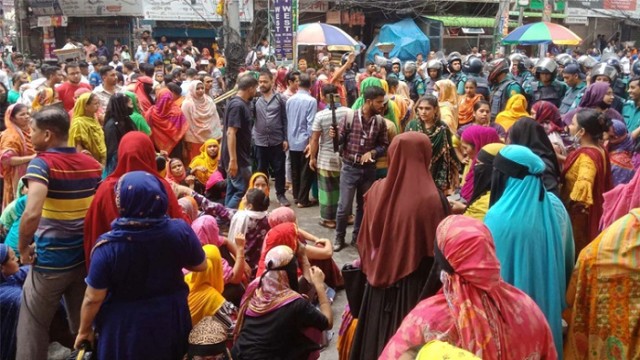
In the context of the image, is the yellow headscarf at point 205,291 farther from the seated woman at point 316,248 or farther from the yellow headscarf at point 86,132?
the yellow headscarf at point 86,132

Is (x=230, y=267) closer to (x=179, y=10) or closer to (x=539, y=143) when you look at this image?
(x=539, y=143)

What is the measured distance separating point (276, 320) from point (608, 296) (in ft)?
5.26

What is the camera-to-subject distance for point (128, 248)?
2.69 meters

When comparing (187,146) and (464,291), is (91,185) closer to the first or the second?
(464,291)

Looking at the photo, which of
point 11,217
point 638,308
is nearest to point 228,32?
point 11,217

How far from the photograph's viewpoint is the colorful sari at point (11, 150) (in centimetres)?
545

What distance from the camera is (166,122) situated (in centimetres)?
745

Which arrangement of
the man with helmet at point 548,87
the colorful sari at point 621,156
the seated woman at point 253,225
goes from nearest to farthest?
1. the seated woman at point 253,225
2. the colorful sari at point 621,156
3. the man with helmet at point 548,87

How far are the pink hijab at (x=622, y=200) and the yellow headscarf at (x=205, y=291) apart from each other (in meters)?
2.40

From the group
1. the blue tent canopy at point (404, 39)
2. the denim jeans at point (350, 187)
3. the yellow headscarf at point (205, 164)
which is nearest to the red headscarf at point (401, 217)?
the denim jeans at point (350, 187)

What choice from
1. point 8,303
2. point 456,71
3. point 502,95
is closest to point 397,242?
point 8,303

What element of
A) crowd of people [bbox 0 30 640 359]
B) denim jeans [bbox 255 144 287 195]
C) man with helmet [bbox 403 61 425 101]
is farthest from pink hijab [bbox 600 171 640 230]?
man with helmet [bbox 403 61 425 101]

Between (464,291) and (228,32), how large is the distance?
27.0 ft

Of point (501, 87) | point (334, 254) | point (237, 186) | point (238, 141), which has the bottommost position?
point (334, 254)
